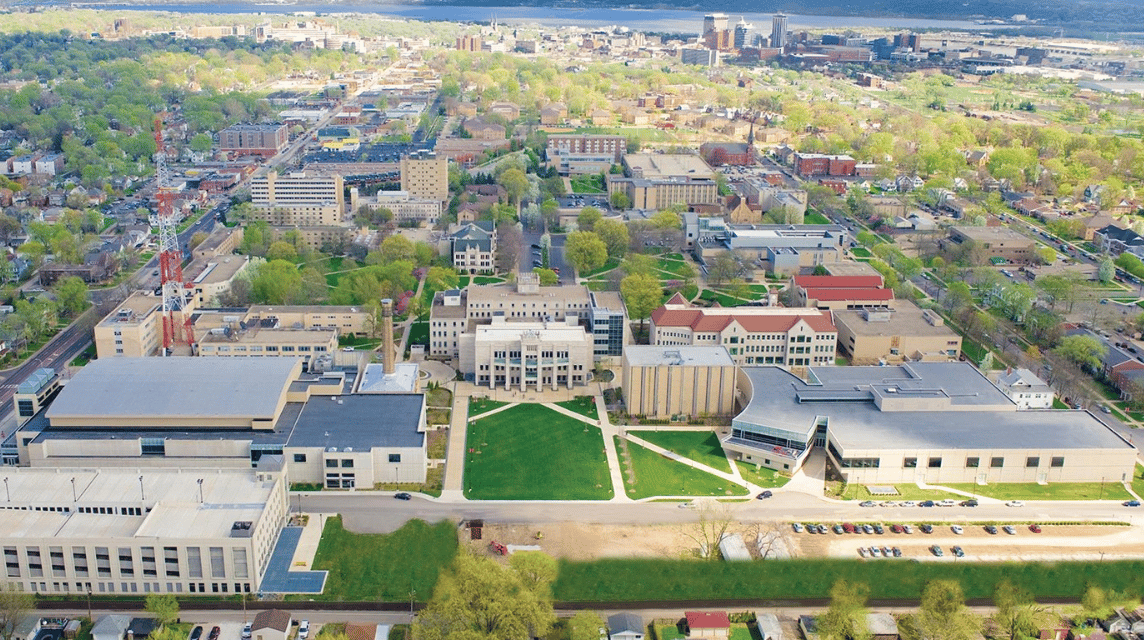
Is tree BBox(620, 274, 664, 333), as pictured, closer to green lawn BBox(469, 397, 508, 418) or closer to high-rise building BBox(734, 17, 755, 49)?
green lawn BBox(469, 397, 508, 418)

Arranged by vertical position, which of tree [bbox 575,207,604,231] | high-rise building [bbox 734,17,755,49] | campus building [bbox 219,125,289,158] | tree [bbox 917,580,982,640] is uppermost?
high-rise building [bbox 734,17,755,49]

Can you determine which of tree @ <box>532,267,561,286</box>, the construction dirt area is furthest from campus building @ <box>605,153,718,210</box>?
the construction dirt area

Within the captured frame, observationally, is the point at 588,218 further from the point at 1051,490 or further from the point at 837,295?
the point at 1051,490

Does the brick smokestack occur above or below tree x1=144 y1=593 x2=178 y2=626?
above

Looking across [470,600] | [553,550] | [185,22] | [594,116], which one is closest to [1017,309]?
[553,550]

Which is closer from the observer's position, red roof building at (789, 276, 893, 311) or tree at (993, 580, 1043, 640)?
tree at (993, 580, 1043, 640)

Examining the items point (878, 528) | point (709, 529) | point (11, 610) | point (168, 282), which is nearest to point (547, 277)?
point (168, 282)
